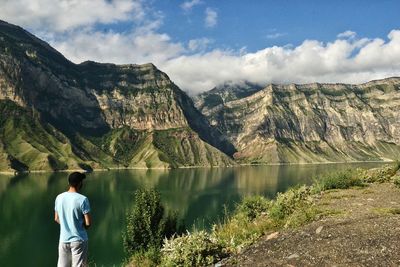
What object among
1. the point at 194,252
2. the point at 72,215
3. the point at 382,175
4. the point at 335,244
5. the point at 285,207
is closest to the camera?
the point at 72,215

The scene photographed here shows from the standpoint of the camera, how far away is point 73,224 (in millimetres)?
13422

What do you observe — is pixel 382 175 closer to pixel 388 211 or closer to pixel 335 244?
pixel 388 211

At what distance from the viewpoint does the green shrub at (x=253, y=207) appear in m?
30.8

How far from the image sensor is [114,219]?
359 feet

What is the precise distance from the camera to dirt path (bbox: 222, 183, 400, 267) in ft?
47.5

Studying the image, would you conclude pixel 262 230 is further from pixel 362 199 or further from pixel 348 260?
pixel 362 199

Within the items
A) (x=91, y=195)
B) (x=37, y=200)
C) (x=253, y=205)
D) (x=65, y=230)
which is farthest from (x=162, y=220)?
(x=91, y=195)

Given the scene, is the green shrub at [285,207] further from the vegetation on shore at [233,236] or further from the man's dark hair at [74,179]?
the man's dark hair at [74,179]

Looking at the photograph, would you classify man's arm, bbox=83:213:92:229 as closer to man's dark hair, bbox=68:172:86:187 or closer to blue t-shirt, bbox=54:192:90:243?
blue t-shirt, bbox=54:192:90:243

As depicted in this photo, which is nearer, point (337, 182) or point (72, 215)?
point (72, 215)

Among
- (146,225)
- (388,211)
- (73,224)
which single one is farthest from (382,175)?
(73,224)

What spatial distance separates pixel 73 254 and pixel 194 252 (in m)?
5.54

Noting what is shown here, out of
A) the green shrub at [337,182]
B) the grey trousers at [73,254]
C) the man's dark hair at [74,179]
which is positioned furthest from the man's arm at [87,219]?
the green shrub at [337,182]

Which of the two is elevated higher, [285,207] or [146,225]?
[285,207]
